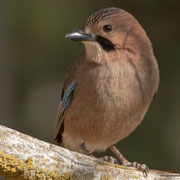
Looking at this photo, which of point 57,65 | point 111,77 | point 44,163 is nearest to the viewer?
point 44,163

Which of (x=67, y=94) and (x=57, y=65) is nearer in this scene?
(x=67, y=94)

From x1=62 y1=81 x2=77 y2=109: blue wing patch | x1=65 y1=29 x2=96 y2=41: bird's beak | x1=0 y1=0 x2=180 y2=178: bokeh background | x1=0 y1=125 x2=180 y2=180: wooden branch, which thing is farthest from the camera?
x1=0 y1=0 x2=180 y2=178: bokeh background

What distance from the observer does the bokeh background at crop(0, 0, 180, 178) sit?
9.05 metres

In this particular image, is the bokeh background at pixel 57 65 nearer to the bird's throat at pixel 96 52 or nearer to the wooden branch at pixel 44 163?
the bird's throat at pixel 96 52

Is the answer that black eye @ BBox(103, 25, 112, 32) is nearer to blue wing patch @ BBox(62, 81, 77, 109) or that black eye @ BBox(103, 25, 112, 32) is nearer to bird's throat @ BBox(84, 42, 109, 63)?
bird's throat @ BBox(84, 42, 109, 63)

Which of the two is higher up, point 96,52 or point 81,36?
point 81,36

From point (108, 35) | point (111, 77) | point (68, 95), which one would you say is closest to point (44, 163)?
point (111, 77)

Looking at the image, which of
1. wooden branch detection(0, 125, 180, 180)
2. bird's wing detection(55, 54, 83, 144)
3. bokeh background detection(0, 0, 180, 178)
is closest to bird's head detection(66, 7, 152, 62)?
bird's wing detection(55, 54, 83, 144)

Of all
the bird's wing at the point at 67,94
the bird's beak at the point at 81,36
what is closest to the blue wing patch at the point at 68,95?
the bird's wing at the point at 67,94

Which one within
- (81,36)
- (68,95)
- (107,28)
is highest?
(107,28)

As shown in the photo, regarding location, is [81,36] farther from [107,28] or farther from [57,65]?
[57,65]

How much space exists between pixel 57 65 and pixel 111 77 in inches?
194

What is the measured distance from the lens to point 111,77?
6.23m

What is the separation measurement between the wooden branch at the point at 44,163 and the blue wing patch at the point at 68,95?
186 cm
